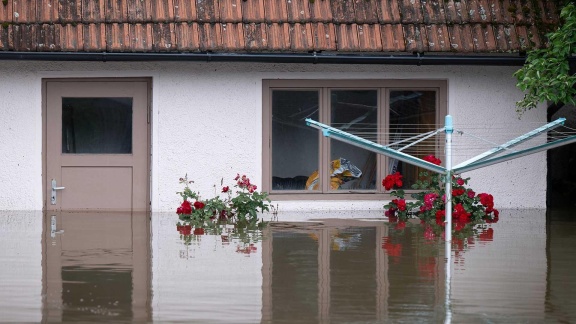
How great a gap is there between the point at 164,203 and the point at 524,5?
5.03m

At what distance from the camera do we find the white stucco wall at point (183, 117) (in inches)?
570

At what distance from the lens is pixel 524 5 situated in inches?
580

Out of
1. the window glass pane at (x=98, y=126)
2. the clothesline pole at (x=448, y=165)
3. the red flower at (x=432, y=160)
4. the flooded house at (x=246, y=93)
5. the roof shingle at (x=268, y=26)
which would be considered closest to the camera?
the clothesline pole at (x=448, y=165)

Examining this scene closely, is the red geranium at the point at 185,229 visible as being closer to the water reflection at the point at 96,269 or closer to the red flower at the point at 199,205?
the water reflection at the point at 96,269

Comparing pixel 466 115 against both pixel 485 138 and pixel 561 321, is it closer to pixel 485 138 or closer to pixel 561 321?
pixel 485 138

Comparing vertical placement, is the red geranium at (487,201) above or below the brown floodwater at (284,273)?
above

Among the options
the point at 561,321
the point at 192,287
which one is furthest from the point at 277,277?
the point at 561,321

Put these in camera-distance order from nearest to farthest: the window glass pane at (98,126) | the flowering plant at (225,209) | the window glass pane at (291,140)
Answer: the flowering plant at (225,209), the window glass pane at (98,126), the window glass pane at (291,140)

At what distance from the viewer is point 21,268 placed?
9.59 metres

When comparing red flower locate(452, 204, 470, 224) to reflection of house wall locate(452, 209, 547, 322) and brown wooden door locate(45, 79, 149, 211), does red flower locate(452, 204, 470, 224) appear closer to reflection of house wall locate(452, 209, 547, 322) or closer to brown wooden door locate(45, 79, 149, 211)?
reflection of house wall locate(452, 209, 547, 322)

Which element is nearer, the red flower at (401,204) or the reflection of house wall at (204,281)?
the reflection of house wall at (204,281)

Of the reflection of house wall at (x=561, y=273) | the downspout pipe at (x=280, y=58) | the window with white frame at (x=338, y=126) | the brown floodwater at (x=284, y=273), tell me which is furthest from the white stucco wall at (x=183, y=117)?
the reflection of house wall at (x=561, y=273)

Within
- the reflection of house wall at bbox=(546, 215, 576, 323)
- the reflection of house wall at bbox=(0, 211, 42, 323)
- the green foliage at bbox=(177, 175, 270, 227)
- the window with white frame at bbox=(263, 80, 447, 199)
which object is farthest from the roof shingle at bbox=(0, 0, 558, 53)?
the reflection of house wall at bbox=(546, 215, 576, 323)

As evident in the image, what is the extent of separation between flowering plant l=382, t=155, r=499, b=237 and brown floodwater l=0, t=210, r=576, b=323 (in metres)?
0.42
